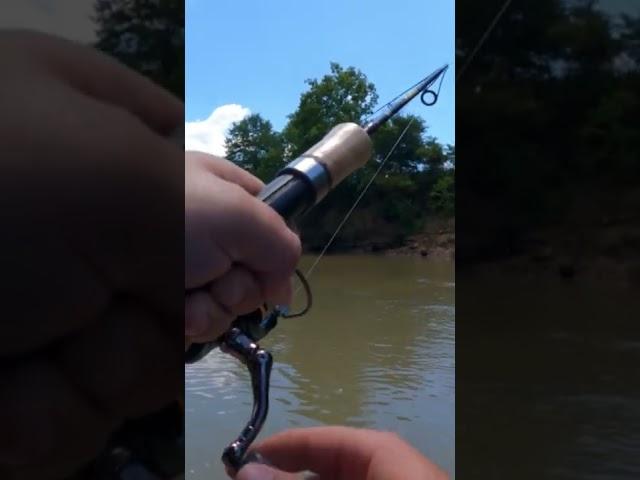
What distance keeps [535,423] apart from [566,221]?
5.72 feet

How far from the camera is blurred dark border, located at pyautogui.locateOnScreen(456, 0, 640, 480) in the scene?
0.92m

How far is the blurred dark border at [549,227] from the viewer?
3.02 feet

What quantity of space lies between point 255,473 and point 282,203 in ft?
0.39

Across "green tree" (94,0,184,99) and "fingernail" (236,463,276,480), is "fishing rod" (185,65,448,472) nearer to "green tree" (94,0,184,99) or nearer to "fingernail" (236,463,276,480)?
"fingernail" (236,463,276,480)

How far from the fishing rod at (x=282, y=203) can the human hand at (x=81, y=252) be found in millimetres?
136

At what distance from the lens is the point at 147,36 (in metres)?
0.17

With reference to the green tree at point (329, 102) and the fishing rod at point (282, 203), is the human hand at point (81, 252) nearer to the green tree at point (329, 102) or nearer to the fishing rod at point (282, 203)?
the fishing rod at point (282, 203)

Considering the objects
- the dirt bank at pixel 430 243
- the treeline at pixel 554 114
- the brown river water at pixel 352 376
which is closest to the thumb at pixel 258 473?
the treeline at pixel 554 114

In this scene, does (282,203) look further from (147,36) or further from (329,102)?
(329,102)

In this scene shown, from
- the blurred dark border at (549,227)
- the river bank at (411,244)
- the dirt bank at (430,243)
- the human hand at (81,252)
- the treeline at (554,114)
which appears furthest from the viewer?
the river bank at (411,244)

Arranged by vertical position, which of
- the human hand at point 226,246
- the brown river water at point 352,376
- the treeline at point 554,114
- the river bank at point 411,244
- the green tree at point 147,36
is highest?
the treeline at point 554,114

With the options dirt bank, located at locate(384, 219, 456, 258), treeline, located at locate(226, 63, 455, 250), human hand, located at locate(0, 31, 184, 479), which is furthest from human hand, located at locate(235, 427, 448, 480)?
dirt bank, located at locate(384, 219, 456, 258)

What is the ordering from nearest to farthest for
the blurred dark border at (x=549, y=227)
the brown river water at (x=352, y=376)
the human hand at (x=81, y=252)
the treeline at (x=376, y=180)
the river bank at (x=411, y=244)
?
the human hand at (x=81, y=252), the blurred dark border at (x=549, y=227), the brown river water at (x=352, y=376), the treeline at (x=376, y=180), the river bank at (x=411, y=244)

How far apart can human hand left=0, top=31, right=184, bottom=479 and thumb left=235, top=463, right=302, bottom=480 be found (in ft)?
0.47
